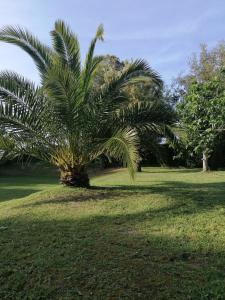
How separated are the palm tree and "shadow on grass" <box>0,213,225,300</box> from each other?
2814 millimetres

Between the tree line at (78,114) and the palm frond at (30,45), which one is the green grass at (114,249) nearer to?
the tree line at (78,114)

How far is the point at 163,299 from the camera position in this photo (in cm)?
407

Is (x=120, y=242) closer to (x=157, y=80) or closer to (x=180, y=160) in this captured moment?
(x=157, y=80)

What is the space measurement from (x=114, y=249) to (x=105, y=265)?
1.93 ft

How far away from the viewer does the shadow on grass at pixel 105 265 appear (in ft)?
14.1

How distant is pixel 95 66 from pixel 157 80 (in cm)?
177

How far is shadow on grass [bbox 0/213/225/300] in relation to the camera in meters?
4.30

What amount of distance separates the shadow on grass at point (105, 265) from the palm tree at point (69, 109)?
2.81 m

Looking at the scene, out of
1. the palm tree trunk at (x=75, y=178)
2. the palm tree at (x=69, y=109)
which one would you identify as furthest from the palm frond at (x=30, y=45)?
the palm tree trunk at (x=75, y=178)

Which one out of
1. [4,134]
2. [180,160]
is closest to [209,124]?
[4,134]

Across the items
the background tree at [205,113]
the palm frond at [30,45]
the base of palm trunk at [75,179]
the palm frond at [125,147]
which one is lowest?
the base of palm trunk at [75,179]

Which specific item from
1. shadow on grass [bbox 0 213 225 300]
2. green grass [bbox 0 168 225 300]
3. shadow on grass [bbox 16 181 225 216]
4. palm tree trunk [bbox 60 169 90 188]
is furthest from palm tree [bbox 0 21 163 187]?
shadow on grass [bbox 0 213 225 300]

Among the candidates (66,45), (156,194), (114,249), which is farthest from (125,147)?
(66,45)

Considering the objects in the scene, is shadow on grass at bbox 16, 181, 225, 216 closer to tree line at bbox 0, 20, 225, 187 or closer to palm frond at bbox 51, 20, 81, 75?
tree line at bbox 0, 20, 225, 187
